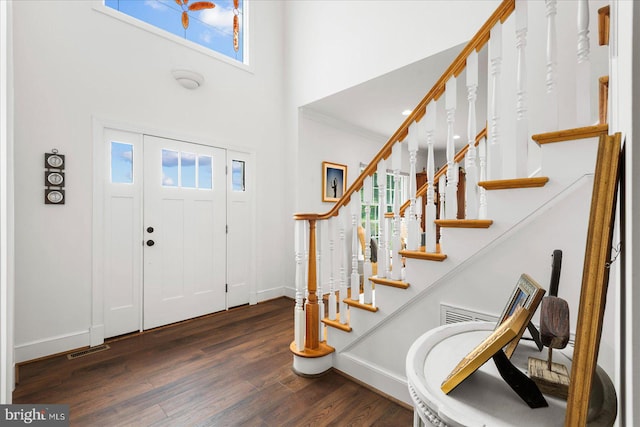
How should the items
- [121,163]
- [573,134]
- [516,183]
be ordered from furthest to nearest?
[121,163] < [516,183] < [573,134]

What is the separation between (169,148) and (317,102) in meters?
1.94

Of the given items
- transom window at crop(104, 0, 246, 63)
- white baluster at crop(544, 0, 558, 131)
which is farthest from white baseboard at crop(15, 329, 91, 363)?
white baluster at crop(544, 0, 558, 131)

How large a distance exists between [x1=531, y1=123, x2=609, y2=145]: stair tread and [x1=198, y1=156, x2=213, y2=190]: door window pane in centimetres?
330

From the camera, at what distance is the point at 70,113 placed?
2.73 metres

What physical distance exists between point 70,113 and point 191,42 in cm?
156

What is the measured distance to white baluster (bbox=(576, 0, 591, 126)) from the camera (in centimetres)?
129

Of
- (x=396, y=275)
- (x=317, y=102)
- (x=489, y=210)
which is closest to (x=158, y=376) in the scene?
(x=396, y=275)

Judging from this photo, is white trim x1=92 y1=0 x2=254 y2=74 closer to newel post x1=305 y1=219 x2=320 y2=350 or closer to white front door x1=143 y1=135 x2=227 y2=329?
white front door x1=143 y1=135 x2=227 y2=329

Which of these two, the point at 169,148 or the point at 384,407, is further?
the point at 169,148

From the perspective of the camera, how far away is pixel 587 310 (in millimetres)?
500

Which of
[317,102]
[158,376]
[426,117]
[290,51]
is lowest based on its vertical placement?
[158,376]

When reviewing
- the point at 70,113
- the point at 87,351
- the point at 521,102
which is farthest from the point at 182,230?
the point at 521,102

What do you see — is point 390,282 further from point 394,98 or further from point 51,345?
point 51,345

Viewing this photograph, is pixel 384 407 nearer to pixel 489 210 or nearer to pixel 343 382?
pixel 343 382
